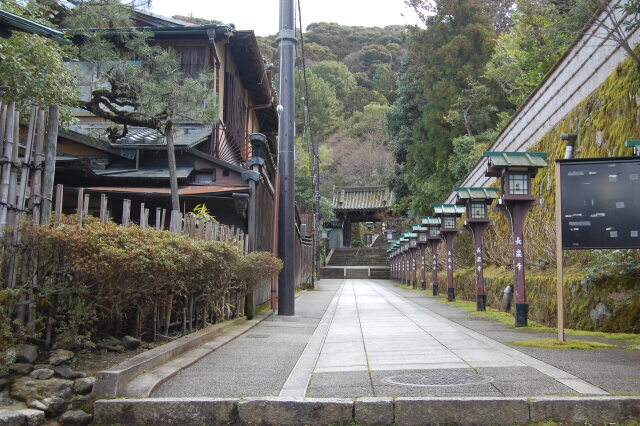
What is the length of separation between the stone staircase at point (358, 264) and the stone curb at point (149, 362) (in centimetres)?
4145

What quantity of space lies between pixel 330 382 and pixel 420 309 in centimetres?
1043

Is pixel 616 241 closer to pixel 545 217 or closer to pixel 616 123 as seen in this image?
pixel 616 123

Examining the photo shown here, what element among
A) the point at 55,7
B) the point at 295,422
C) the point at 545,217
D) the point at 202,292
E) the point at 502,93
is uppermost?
the point at 502,93

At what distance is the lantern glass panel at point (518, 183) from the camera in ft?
32.4

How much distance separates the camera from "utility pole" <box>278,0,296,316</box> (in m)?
12.6

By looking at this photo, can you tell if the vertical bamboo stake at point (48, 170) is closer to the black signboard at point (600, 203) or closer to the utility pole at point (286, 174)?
the black signboard at point (600, 203)

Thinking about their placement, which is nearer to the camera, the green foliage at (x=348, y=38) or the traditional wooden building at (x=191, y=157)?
the traditional wooden building at (x=191, y=157)

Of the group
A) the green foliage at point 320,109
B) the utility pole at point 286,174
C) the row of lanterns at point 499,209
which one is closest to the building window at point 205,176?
the utility pole at point 286,174

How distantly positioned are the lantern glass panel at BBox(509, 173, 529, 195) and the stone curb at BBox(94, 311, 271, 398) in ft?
17.8

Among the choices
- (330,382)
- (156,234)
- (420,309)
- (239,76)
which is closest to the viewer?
(330,382)

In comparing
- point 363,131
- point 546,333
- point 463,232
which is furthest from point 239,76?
point 363,131

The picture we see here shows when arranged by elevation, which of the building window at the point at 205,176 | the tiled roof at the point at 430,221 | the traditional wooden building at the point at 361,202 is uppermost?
the traditional wooden building at the point at 361,202

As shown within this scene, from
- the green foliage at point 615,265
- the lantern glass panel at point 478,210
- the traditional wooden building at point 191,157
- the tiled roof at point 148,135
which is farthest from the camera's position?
the tiled roof at point 148,135

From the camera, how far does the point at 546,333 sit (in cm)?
866
